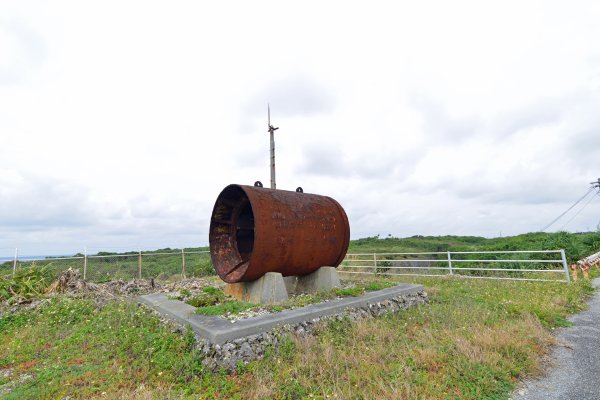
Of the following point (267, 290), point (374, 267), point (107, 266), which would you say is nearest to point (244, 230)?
point (267, 290)

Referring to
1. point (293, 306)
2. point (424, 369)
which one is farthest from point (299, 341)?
point (424, 369)

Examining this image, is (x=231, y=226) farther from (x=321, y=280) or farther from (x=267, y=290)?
(x=321, y=280)

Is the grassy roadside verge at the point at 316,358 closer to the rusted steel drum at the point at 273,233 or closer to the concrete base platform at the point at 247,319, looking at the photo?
the concrete base platform at the point at 247,319

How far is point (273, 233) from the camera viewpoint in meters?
6.63

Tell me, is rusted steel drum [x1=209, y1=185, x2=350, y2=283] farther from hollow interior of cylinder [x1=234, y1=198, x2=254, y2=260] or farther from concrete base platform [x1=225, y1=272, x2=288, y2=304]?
concrete base platform [x1=225, y1=272, x2=288, y2=304]

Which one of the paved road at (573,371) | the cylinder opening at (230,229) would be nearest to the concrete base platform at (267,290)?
the cylinder opening at (230,229)

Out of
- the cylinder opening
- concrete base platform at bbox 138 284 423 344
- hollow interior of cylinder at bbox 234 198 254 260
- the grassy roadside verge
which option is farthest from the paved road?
hollow interior of cylinder at bbox 234 198 254 260

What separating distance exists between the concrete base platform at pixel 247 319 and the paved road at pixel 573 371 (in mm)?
3054

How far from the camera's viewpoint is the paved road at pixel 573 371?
3.79 meters

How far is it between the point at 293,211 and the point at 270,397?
160 inches

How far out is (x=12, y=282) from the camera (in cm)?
959

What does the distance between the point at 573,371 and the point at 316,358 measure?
3524mm

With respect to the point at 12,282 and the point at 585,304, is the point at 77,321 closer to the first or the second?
the point at 12,282

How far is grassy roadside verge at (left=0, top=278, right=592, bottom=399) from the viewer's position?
3.95 meters
